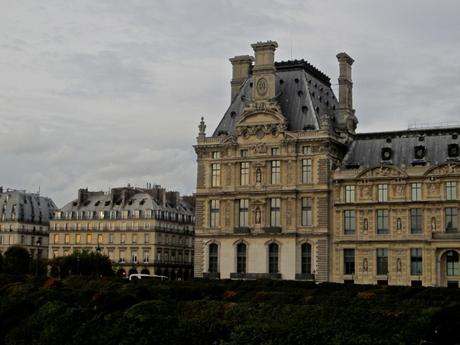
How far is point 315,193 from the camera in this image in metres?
78.1

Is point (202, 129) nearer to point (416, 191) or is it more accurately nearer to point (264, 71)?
point (264, 71)

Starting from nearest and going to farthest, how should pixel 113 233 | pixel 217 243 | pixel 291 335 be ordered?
1. pixel 291 335
2. pixel 217 243
3. pixel 113 233

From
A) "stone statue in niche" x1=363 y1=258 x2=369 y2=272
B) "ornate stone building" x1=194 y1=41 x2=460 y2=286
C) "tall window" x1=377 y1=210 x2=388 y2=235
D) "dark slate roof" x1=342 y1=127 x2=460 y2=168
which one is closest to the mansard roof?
"ornate stone building" x1=194 y1=41 x2=460 y2=286

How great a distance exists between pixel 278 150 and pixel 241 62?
16.3 metres

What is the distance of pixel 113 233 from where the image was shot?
11788 centimetres

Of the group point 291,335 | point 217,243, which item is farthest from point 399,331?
point 217,243

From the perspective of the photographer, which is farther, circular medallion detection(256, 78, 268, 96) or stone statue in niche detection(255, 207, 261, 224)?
circular medallion detection(256, 78, 268, 96)

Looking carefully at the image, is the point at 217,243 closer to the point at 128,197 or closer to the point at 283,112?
the point at 283,112

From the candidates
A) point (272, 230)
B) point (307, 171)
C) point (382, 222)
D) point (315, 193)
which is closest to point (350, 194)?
point (315, 193)

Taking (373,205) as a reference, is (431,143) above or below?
above

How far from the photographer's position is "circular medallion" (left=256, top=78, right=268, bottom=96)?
82438 millimetres

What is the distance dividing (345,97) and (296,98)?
22.7 feet

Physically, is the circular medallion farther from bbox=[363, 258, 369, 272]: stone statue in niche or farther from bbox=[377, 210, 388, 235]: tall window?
bbox=[363, 258, 369, 272]: stone statue in niche

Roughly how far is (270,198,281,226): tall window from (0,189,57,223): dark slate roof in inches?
2352
